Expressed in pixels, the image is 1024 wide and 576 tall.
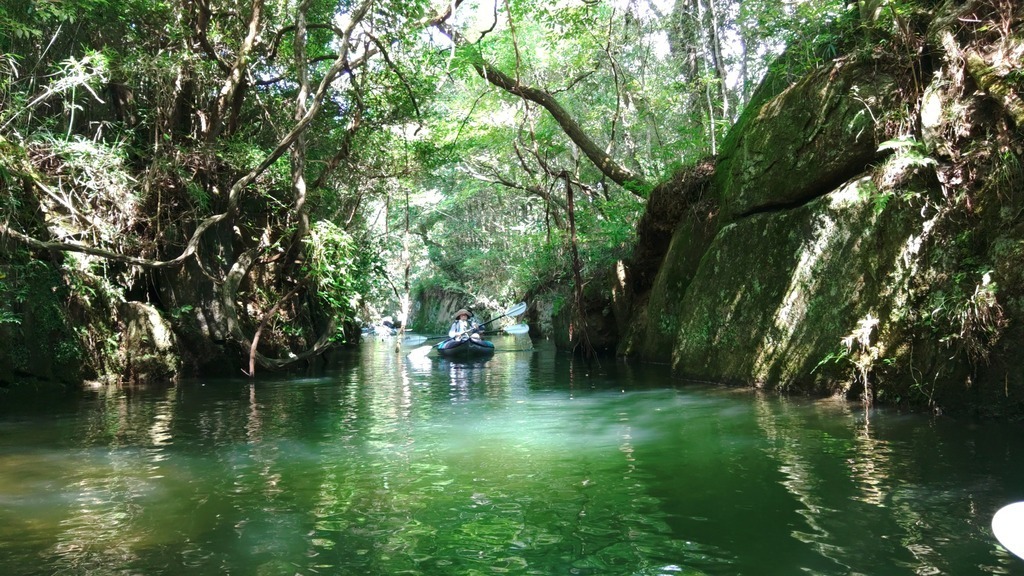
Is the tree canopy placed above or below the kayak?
above

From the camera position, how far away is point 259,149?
1138cm

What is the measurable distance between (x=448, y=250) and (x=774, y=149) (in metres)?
23.3

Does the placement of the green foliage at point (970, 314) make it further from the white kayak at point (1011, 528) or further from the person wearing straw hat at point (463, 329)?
the person wearing straw hat at point (463, 329)

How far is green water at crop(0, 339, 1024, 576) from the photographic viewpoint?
301 centimetres

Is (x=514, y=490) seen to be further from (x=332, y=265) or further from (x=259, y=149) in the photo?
(x=259, y=149)

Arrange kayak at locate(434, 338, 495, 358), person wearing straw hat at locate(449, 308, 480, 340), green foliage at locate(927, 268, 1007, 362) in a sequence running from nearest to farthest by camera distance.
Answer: green foliage at locate(927, 268, 1007, 362) → kayak at locate(434, 338, 495, 358) → person wearing straw hat at locate(449, 308, 480, 340)

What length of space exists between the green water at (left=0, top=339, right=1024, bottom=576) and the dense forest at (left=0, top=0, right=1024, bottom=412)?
1978mm

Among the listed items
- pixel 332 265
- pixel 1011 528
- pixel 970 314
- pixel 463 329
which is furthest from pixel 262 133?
pixel 1011 528

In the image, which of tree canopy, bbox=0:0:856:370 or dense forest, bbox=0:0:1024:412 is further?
tree canopy, bbox=0:0:856:370

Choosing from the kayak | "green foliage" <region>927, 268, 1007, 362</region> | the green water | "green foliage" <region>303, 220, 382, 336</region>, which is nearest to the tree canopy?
"green foliage" <region>303, 220, 382, 336</region>

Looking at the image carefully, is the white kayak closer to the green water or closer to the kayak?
the green water

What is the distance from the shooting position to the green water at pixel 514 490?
3.01 metres

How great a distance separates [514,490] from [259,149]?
924cm

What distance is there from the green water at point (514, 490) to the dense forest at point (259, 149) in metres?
1.98
